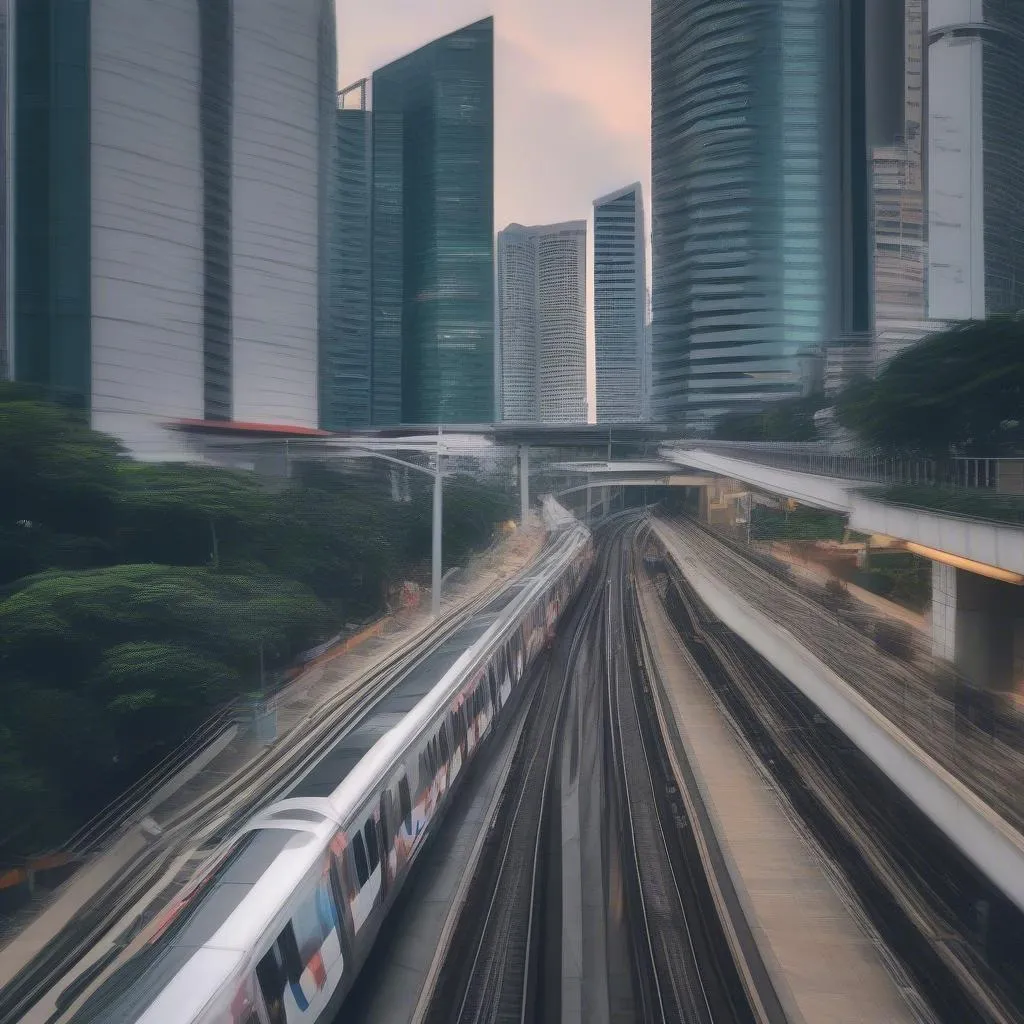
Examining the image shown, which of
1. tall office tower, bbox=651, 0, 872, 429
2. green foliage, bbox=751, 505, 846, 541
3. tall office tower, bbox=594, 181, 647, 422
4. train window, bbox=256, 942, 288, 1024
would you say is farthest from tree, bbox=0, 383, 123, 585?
tall office tower, bbox=594, 181, 647, 422

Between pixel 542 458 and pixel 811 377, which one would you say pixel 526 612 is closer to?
pixel 811 377

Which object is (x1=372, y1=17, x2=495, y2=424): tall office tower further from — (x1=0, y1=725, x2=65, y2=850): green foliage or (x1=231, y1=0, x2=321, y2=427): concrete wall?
(x1=0, y1=725, x2=65, y2=850): green foliage

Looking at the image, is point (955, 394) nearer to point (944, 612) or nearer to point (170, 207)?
point (944, 612)

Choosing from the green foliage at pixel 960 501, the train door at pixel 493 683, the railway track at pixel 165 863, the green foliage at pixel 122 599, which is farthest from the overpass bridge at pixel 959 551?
the green foliage at pixel 122 599

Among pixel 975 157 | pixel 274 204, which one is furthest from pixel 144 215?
pixel 975 157

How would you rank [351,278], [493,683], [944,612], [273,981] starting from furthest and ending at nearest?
[351,278], [493,683], [944,612], [273,981]

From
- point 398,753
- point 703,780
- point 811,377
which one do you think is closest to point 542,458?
point 811,377
